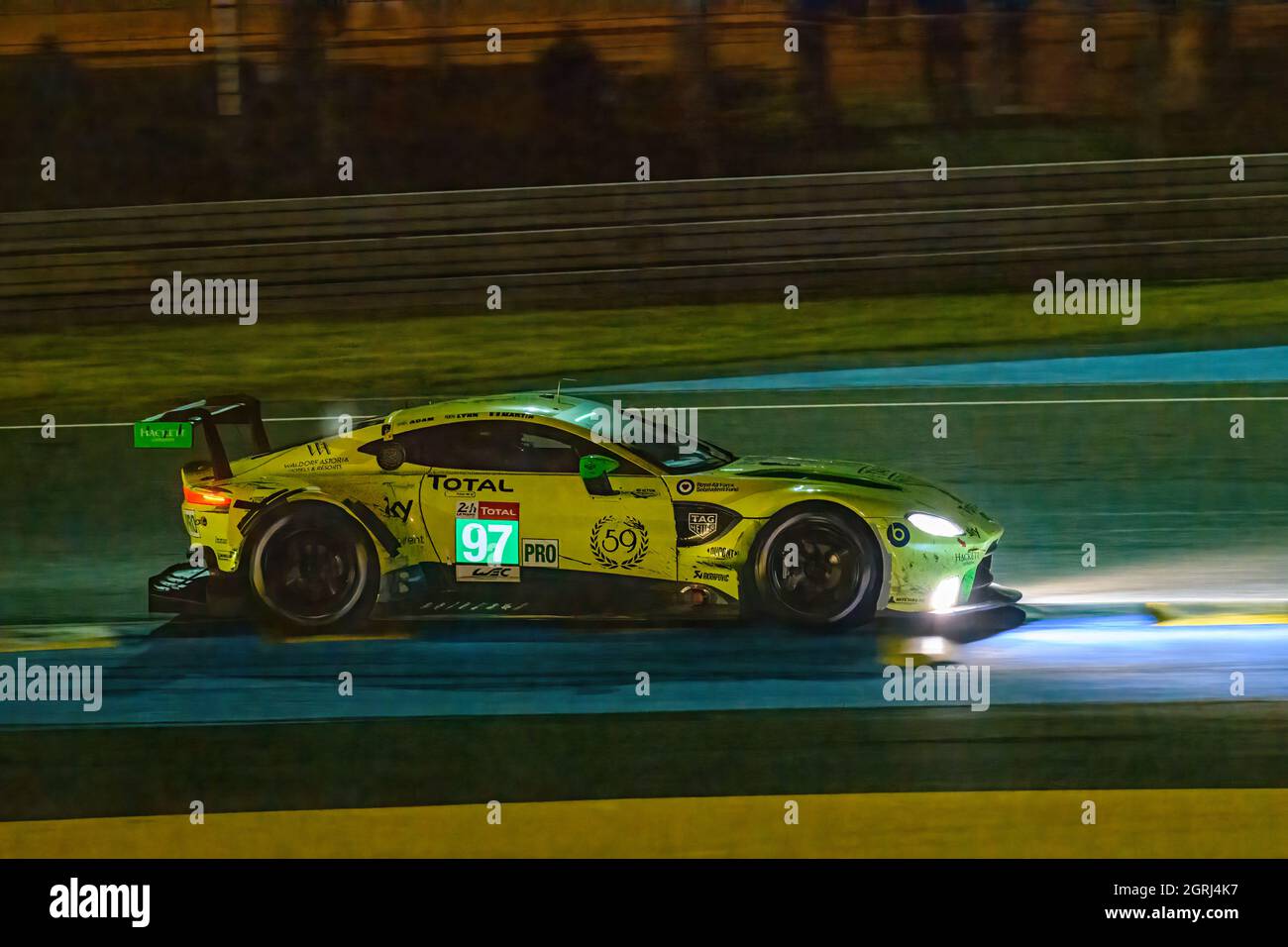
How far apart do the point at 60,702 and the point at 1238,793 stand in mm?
5228

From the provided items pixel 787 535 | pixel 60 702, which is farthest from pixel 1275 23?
pixel 60 702

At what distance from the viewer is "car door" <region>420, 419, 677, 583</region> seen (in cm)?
668

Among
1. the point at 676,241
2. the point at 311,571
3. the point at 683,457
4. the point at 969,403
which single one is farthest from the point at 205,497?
the point at 676,241

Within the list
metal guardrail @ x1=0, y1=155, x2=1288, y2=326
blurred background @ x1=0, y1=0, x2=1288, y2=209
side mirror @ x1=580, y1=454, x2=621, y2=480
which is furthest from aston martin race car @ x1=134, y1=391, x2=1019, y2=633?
blurred background @ x1=0, y1=0, x2=1288, y2=209

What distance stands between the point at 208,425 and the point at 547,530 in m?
1.81

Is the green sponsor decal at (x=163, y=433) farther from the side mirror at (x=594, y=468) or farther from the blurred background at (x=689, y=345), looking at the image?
the side mirror at (x=594, y=468)

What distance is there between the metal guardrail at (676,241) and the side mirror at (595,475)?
4.90 meters

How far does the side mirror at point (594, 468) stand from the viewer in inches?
265

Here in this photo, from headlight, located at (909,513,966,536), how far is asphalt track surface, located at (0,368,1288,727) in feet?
1.72

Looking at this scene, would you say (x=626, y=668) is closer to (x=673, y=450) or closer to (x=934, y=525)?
(x=673, y=450)

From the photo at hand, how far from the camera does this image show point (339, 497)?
6.84m

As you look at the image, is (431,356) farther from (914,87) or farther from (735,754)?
(735,754)

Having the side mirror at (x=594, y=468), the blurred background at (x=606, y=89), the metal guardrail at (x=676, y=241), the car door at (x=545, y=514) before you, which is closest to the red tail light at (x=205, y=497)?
the car door at (x=545, y=514)

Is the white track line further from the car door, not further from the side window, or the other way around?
the car door
